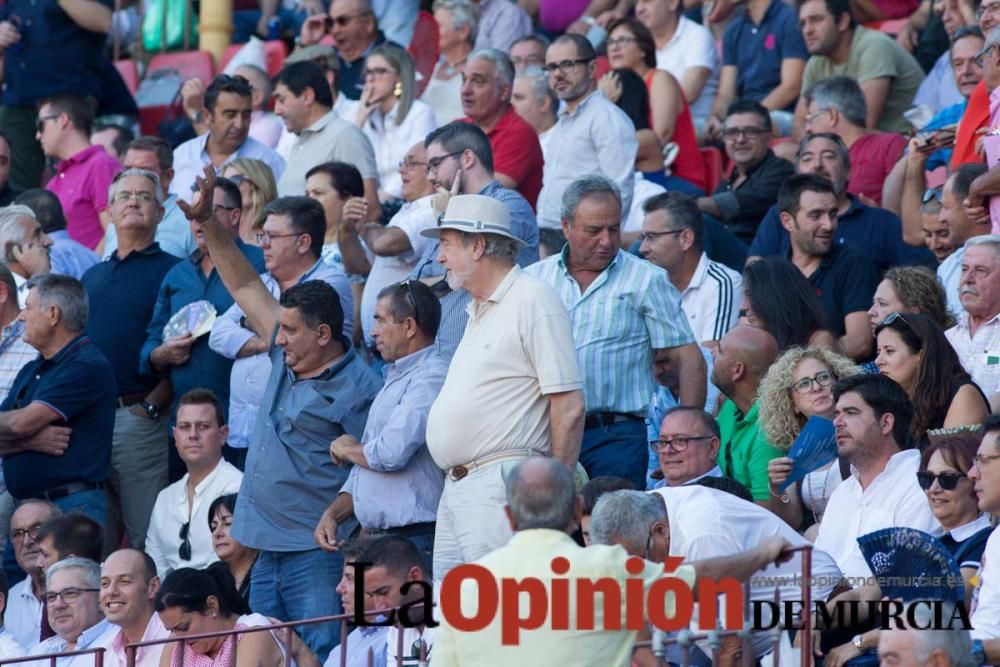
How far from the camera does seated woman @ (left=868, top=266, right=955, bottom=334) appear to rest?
8.51 meters

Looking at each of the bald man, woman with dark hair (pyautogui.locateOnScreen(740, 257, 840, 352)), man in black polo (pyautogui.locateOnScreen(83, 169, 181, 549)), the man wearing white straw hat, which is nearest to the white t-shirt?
man in black polo (pyautogui.locateOnScreen(83, 169, 181, 549))

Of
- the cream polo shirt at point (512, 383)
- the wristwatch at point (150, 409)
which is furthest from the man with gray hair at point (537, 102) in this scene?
the cream polo shirt at point (512, 383)

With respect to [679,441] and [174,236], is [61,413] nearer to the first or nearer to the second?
[174,236]

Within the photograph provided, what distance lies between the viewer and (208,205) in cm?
872

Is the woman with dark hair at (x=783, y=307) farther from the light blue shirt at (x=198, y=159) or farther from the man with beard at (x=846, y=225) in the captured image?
the light blue shirt at (x=198, y=159)

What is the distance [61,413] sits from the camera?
9133 millimetres

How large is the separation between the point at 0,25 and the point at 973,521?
9.27 metres

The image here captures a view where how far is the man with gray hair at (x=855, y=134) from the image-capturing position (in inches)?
443

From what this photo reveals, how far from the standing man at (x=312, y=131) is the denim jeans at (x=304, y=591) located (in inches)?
130

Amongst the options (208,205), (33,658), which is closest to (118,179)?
(208,205)

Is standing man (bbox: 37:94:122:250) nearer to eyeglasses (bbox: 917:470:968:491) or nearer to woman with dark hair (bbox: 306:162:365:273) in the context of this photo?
woman with dark hair (bbox: 306:162:365:273)

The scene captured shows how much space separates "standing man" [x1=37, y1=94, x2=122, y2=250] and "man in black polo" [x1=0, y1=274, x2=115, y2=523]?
2.69m

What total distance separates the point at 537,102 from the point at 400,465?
4822 millimetres

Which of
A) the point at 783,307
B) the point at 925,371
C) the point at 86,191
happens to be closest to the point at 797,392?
the point at 925,371
